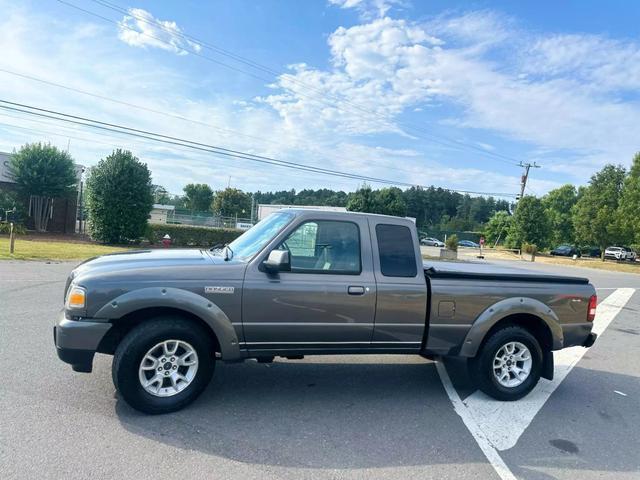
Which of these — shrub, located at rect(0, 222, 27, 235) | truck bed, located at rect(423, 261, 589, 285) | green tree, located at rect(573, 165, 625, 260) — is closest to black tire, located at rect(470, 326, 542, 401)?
truck bed, located at rect(423, 261, 589, 285)

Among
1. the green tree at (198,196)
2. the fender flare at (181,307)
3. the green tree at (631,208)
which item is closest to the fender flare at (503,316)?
the fender flare at (181,307)

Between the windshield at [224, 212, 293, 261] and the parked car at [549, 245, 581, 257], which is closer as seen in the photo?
the windshield at [224, 212, 293, 261]

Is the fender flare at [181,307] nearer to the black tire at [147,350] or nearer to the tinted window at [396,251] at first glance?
the black tire at [147,350]

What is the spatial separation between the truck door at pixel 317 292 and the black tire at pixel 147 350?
42cm

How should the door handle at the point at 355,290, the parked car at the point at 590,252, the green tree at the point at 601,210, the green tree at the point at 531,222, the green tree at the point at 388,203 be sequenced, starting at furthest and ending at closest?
the green tree at the point at 388,203 < the parked car at the point at 590,252 < the green tree at the point at 531,222 < the green tree at the point at 601,210 < the door handle at the point at 355,290

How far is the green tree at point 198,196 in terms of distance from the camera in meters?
112

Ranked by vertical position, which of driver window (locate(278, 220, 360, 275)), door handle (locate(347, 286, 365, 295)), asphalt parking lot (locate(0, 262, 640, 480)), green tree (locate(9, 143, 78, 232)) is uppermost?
green tree (locate(9, 143, 78, 232))

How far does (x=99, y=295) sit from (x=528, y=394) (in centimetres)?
454

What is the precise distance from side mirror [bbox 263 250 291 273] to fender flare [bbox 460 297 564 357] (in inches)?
81.8

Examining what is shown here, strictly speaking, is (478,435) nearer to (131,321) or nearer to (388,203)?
(131,321)

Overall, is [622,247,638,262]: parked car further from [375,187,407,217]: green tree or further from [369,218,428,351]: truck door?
[369,218,428,351]: truck door

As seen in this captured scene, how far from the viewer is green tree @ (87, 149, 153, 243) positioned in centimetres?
2331

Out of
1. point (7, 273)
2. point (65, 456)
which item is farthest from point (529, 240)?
point (65, 456)

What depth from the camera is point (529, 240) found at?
2031 inches
